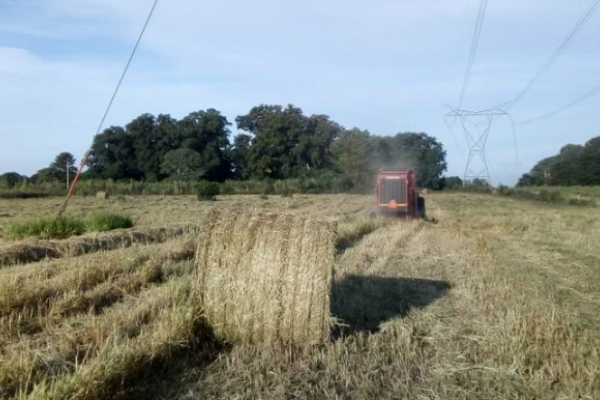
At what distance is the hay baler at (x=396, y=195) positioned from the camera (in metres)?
24.6

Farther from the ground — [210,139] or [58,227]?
[210,139]

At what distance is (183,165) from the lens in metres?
58.1

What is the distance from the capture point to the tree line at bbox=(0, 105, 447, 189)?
196ft

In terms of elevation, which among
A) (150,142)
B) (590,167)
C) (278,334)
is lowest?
(278,334)

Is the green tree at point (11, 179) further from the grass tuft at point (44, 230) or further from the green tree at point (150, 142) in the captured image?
the grass tuft at point (44, 230)

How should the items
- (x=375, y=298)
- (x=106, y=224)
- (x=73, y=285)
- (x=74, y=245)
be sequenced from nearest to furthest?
(x=73, y=285), (x=375, y=298), (x=74, y=245), (x=106, y=224)

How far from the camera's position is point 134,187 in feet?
162

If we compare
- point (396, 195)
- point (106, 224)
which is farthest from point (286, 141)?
point (106, 224)

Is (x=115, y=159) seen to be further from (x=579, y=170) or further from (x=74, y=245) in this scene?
(x=74, y=245)

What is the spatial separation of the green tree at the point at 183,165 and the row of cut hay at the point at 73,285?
155 ft

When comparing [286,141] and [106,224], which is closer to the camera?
[106,224]

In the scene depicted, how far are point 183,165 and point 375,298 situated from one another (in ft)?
168

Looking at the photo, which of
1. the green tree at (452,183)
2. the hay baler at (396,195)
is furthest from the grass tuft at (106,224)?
the green tree at (452,183)

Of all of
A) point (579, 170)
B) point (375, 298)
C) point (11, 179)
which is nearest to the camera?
point (375, 298)
